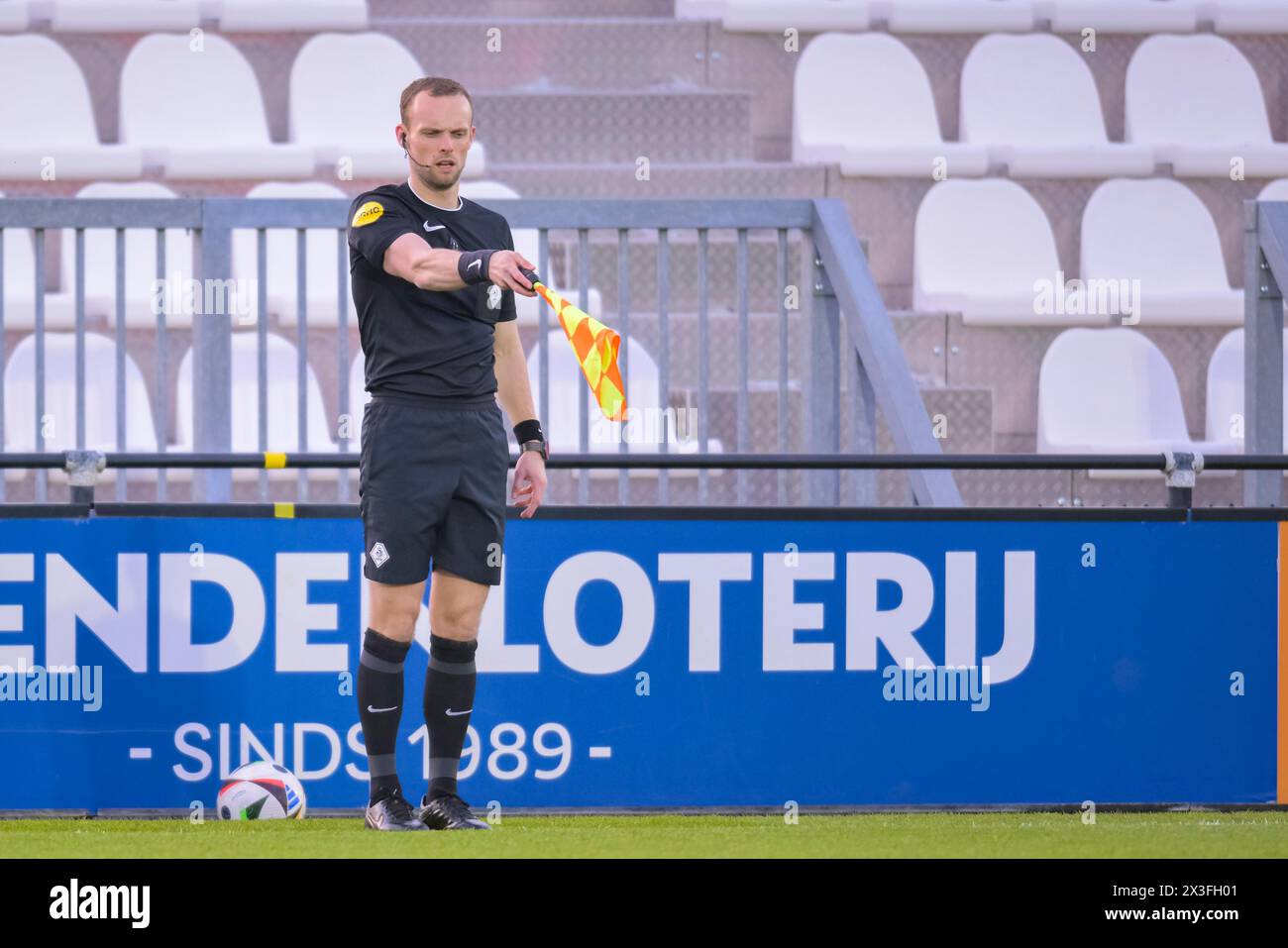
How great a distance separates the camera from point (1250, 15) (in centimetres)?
866

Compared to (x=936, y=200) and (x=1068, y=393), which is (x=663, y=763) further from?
(x=936, y=200)

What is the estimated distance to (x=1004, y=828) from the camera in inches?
171

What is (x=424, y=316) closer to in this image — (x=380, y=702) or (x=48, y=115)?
(x=380, y=702)

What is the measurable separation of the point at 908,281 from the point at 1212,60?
6.70ft

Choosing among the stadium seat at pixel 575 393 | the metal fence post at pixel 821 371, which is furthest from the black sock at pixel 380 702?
the stadium seat at pixel 575 393

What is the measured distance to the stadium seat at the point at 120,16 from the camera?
8.21 metres

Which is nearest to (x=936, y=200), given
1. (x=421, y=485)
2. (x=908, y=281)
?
(x=908, y=281)

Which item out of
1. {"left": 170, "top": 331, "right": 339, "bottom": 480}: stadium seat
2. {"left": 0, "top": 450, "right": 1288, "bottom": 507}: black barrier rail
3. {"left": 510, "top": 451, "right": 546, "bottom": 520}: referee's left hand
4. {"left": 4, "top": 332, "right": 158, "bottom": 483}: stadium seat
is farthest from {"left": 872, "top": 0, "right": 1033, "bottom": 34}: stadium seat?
{"left": 510, "top": 451, "right": 546, "bottom": 520}: referee's left hand

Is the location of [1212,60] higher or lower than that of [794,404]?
higher

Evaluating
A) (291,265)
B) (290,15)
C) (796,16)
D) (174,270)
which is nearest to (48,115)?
(174,270)

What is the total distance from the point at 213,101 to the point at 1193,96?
4543mm

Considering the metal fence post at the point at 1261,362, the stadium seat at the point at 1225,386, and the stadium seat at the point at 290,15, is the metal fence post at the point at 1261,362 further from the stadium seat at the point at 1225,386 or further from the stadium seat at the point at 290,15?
the stadium seat at the point at 290,15

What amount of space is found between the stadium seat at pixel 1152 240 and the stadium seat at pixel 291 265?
3256 millimetres

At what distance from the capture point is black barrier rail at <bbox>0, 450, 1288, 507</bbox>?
15.4 ft
